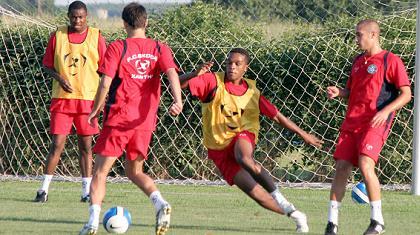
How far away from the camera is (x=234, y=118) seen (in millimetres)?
9711

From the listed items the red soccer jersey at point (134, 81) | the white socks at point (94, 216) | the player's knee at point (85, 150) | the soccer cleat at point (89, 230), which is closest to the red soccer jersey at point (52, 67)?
the player's knee at point (85, 150)

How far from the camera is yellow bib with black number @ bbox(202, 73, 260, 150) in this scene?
9.68 m

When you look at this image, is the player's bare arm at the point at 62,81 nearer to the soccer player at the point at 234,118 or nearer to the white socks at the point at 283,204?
the soccer player at the point at 234,118

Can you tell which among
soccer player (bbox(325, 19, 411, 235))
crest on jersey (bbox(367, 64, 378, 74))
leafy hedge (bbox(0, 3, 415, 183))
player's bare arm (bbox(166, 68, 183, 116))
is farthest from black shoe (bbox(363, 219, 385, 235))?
leafy hedge (bbox(0, 3, 415, 183))

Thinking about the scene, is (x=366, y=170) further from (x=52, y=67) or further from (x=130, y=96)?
(x=52, y=67)

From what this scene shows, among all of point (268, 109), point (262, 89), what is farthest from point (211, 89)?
point (262, 89)

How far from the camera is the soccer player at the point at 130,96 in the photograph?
8625mm

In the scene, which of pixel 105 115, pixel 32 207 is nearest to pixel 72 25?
pixel 32 207

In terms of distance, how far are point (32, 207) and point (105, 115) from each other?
7.87ft

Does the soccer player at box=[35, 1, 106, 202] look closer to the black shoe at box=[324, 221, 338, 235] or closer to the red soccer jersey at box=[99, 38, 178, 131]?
the red soccer jersey at box=[99, 38, 178, 131]

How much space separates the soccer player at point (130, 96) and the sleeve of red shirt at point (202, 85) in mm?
742

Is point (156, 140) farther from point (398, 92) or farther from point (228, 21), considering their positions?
point (398, 92)

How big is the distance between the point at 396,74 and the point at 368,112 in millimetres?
364

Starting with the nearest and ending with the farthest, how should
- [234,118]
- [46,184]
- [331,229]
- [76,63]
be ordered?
[331,229] → [234,118] → [46,184] → [76,63]
